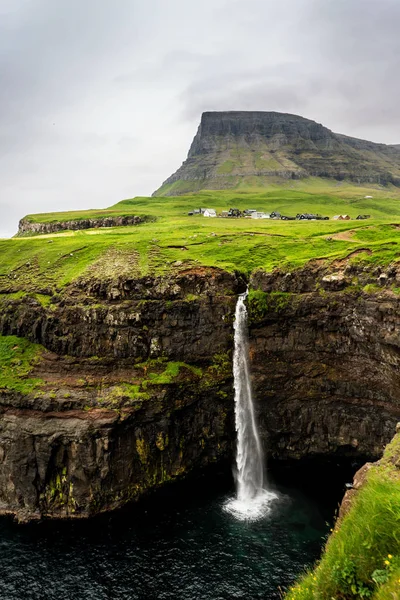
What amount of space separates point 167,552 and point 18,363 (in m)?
25.1

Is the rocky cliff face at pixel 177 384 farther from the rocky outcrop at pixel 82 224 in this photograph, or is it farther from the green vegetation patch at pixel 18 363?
the rocky outcrop at pixel 82 224

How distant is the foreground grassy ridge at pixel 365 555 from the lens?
27.3ft

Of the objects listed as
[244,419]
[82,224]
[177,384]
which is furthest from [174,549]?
[82,224]

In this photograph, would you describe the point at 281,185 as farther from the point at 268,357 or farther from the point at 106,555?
the point at 106,555

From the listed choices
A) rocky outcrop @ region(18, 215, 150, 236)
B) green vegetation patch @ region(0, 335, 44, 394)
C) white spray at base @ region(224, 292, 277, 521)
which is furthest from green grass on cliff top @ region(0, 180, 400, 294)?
rocky outcrop @ region(18, 215, 150, 236)

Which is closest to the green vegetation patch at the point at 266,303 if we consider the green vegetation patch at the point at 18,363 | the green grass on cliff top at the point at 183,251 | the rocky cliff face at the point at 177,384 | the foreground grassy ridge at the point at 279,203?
the rocky cliff face at the point at 177,384

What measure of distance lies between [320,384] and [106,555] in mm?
25936

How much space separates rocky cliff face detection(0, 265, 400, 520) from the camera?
3959cm

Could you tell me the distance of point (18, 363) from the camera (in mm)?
45719

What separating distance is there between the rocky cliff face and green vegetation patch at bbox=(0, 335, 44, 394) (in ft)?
2.93

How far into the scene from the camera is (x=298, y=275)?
45.1 metres

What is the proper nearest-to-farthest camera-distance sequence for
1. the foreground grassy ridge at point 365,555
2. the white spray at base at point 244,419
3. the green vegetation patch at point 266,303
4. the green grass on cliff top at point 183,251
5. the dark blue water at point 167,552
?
the foreground grassy ridge at point 365,555
the dark blue water at point 167,552
the white spray at base at point 244,419
the green vegetation patch at point 266,303
the green grass on cliff top at point 183,251

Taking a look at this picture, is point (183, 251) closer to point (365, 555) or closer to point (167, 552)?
point (167, 552)

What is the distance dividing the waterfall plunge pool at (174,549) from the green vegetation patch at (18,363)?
12.4 m
